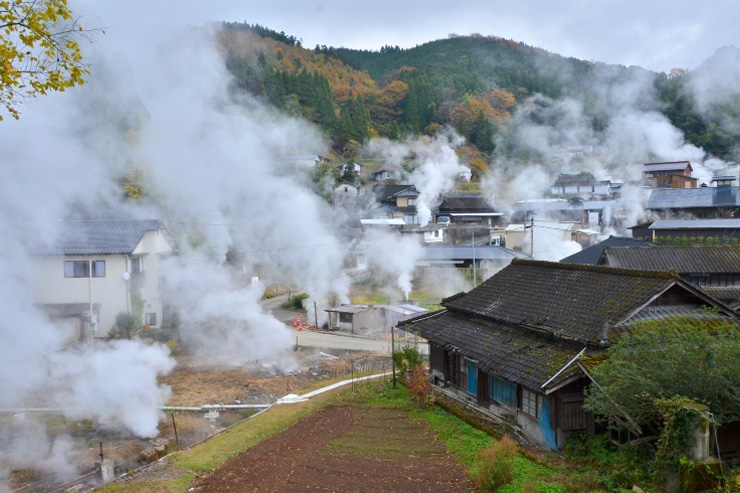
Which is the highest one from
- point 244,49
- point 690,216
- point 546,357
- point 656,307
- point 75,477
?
point 244,49

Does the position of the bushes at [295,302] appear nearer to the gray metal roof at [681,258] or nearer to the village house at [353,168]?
the gray metal roof at [681,258]

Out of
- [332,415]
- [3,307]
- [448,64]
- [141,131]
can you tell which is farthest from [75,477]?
[448,64]

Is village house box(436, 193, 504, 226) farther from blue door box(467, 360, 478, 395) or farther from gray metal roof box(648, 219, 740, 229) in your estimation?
blue door box(467, 360, 478, 395)

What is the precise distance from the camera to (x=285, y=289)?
111ft

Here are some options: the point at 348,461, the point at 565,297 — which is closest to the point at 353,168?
the point at 565,297

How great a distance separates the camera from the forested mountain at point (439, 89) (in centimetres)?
5950

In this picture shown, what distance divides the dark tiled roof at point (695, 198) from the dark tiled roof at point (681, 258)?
1700 cm

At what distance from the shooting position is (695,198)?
122 feet

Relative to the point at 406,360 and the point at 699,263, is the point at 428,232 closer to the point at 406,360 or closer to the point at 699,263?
the point at 699,263

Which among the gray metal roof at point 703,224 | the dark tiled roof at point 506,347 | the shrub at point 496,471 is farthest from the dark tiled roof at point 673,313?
the gray metal roof at point 703,224

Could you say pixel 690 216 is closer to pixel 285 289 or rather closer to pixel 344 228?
pixel 344 228

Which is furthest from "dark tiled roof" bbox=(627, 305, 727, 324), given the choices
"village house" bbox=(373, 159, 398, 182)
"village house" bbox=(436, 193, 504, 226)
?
"village house" bbox=(373, 159, 398, 182)

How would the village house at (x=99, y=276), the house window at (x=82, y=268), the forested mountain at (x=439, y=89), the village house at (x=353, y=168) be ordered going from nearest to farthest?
1. the village house at (x=99, y=276)
2. the house window at (x=82, y=268)
3. the village house at (x=353, y=168)
4. the forested mountain at (x=439, y=89)

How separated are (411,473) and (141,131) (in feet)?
70.3
